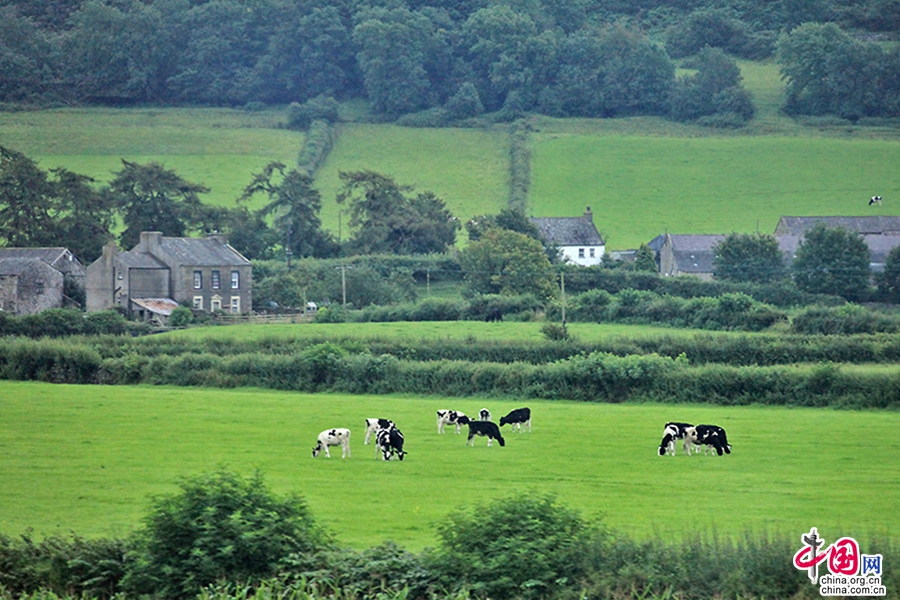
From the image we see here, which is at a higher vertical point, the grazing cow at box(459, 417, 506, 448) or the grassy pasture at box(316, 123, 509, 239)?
the grassy pasture at box(316, 123, 509, 239)

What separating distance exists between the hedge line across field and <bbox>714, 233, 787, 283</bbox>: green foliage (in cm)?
3662

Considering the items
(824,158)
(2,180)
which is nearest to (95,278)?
(2,180)

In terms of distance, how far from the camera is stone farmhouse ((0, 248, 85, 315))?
73.9 meters

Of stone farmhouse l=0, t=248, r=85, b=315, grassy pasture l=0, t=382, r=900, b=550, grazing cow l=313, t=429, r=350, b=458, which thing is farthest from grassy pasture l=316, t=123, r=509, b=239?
grazing cow l=313, t=429, r=350, b=458

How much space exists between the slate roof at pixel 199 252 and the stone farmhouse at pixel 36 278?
21.8 ft

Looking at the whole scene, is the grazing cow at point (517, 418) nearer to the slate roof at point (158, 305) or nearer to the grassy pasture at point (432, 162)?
the slate roof at point (158, 305)

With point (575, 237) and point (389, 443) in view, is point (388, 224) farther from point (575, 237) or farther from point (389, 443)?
point (389, 443)

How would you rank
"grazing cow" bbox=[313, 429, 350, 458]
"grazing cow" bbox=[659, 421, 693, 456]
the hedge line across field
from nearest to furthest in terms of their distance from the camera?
1. "grazing cow" bbox=[313, 429, 350, 458]
2. "grazing cow" bbox=[659, 421, 693, 456]
3. the hedge line across field

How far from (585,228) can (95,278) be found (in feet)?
146

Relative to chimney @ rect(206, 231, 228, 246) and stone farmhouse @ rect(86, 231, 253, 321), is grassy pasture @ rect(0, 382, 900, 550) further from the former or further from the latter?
chimney @ rect(206, 231, 228, 246)

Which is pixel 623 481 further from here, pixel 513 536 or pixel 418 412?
pixel 418 412

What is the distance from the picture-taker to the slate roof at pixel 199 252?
76875 millimetres

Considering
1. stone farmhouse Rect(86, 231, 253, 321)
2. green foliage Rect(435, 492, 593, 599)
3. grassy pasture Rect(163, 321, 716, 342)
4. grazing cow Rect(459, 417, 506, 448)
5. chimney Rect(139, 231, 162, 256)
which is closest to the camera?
green foliage Rect(435, 492, 593, 599)

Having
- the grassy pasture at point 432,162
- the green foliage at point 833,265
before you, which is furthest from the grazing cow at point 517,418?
the grassy pasture at point 432,162
